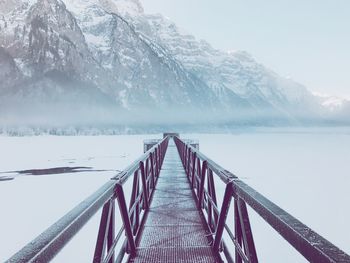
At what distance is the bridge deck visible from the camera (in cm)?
467

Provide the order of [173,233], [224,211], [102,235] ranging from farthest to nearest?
[173,233]
[224,211]
[102,235]

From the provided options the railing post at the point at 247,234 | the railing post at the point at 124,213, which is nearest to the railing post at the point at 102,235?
the railing post at the point at 124,213

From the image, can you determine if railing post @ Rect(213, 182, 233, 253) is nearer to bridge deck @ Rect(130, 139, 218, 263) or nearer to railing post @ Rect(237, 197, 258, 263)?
bridge deck @ Rect(130, 139, 218, 263)

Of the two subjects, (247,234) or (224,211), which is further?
(224,211)

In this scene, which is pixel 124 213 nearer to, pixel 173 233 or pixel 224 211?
pixel 224 211

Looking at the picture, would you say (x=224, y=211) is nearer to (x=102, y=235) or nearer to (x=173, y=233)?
(x=102, y=235)

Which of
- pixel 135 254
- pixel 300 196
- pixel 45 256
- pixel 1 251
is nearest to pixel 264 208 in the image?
pixel 45 256

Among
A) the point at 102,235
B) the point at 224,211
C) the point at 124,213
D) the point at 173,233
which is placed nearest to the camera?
the point at 102,235

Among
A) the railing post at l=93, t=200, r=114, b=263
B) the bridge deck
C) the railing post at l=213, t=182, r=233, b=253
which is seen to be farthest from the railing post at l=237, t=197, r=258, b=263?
the bridge deck

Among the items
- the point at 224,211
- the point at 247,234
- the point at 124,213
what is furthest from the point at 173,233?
the point at 247,234

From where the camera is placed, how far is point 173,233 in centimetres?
590

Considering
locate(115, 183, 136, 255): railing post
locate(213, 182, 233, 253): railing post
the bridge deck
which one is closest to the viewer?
locate(213, 182, 233, 253): railing post

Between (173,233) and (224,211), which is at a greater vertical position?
(224,211)

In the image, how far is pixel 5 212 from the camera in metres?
25.3
